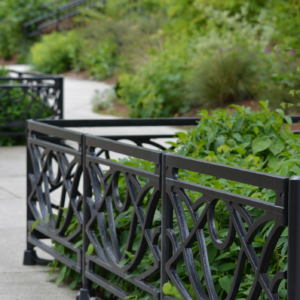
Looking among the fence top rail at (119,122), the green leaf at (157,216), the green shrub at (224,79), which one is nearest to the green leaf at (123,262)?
the green leaf at (157,216)

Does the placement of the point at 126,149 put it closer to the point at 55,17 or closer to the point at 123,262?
the point at 123,262

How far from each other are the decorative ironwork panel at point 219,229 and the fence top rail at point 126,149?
0.30ft

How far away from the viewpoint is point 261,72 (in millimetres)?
11547

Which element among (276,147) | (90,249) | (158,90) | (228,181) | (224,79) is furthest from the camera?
(158,90)

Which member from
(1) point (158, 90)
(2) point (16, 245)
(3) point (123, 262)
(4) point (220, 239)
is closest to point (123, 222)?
(3) point (123, 262)

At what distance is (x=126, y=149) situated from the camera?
Answer: 2.91m

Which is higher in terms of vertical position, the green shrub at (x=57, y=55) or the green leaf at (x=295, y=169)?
the green shrub at (x=57, y=55)

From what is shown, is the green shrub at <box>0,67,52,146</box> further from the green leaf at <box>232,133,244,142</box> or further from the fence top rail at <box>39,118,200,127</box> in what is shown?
the green leaf at <box>232,133,244,142</box>

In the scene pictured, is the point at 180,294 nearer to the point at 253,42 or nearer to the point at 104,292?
the point at 104,292

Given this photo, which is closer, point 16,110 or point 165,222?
point 165,222

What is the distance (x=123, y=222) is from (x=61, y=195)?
1.91ft

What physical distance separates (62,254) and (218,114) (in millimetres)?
1533

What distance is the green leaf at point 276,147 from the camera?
3.76 meters

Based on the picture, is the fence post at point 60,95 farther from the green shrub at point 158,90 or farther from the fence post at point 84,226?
the fence post at point 84,226
